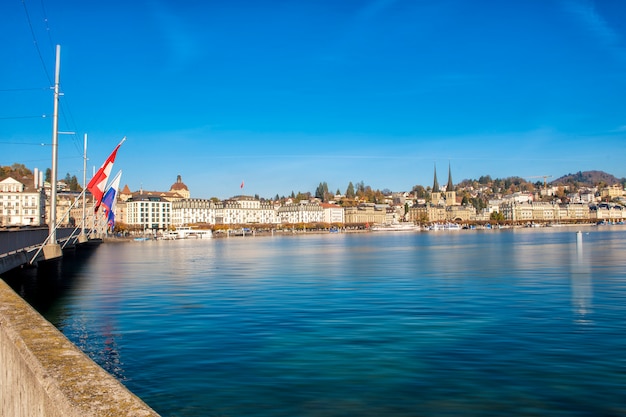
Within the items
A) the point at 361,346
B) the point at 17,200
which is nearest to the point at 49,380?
the point at 361,346

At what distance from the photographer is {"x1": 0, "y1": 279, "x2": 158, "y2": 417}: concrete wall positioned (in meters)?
5.48

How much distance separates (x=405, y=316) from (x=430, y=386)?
9.37 metres

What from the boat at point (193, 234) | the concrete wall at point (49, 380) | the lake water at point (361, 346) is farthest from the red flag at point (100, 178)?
the boat at point (193, 234)

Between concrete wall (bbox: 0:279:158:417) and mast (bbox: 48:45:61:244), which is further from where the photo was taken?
mast (bbox: 48:45:61:244)

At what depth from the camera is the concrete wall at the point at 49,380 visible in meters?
5.48

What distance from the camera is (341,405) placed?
428 inches

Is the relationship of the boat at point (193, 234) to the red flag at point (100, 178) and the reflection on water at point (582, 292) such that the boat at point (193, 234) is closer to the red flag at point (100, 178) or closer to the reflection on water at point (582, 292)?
the reflection on water at point (582, 292)

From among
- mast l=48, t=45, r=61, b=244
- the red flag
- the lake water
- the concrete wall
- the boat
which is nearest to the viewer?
the concrete wall

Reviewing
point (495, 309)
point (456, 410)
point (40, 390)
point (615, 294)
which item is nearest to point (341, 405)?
point (456, 410)

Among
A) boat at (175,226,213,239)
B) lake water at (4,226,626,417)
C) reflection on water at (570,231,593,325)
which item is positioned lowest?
reflection on water at (570,231,593,325)

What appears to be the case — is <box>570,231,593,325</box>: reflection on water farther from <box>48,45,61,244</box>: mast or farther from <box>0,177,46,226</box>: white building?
<box>0,177,46,226</box>: white building

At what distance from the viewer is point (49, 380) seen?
6.09 metres

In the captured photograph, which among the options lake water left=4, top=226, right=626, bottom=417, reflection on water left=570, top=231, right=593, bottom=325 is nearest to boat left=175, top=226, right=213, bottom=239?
reflection on water left=570, top=231, right=593, bottom=325

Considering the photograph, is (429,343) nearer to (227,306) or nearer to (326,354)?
(326,354)
